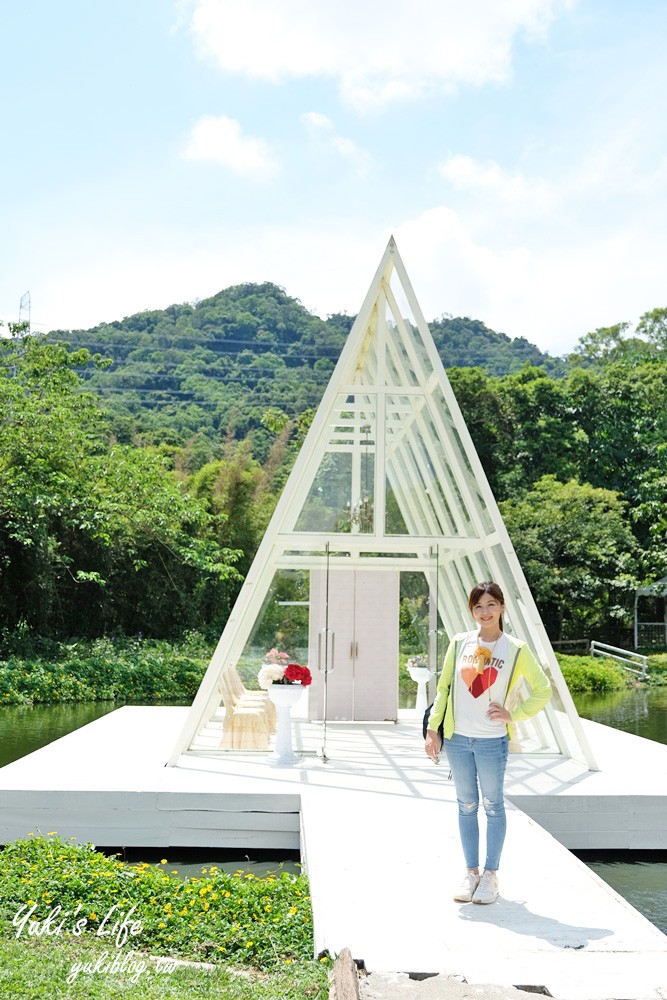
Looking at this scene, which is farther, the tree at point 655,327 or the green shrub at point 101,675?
the tree at point 655,327

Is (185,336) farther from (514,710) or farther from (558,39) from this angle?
(514,710)

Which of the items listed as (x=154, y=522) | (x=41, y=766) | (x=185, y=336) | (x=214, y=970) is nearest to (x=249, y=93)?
(x=41, y=766)

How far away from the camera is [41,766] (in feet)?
26.8

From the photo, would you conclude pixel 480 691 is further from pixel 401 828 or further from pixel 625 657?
pixel 625 657

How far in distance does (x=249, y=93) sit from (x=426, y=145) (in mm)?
2165

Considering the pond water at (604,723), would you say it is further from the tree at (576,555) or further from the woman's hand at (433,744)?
the tree at (576,555)

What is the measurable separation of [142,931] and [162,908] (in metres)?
0.28

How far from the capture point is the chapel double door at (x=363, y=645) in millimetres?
11359

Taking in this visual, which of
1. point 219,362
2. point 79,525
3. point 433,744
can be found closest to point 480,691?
point 433,744

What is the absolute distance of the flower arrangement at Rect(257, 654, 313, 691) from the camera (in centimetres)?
862

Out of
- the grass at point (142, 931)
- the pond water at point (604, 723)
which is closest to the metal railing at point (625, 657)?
the pond water at point (604, 723)

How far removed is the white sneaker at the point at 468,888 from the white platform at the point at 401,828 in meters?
0.05

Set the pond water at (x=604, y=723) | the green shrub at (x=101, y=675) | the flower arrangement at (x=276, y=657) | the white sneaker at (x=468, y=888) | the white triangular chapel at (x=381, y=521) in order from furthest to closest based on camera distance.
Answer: the green shrub at (x=101, y=675) → the flower arrangement at (x=276, y=657) → the white triangular chapel at (x=381, y=521) → the pond water at (x=604, y=723) → the white sneaker at (x=468, y=888)

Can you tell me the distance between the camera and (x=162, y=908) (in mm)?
5051
